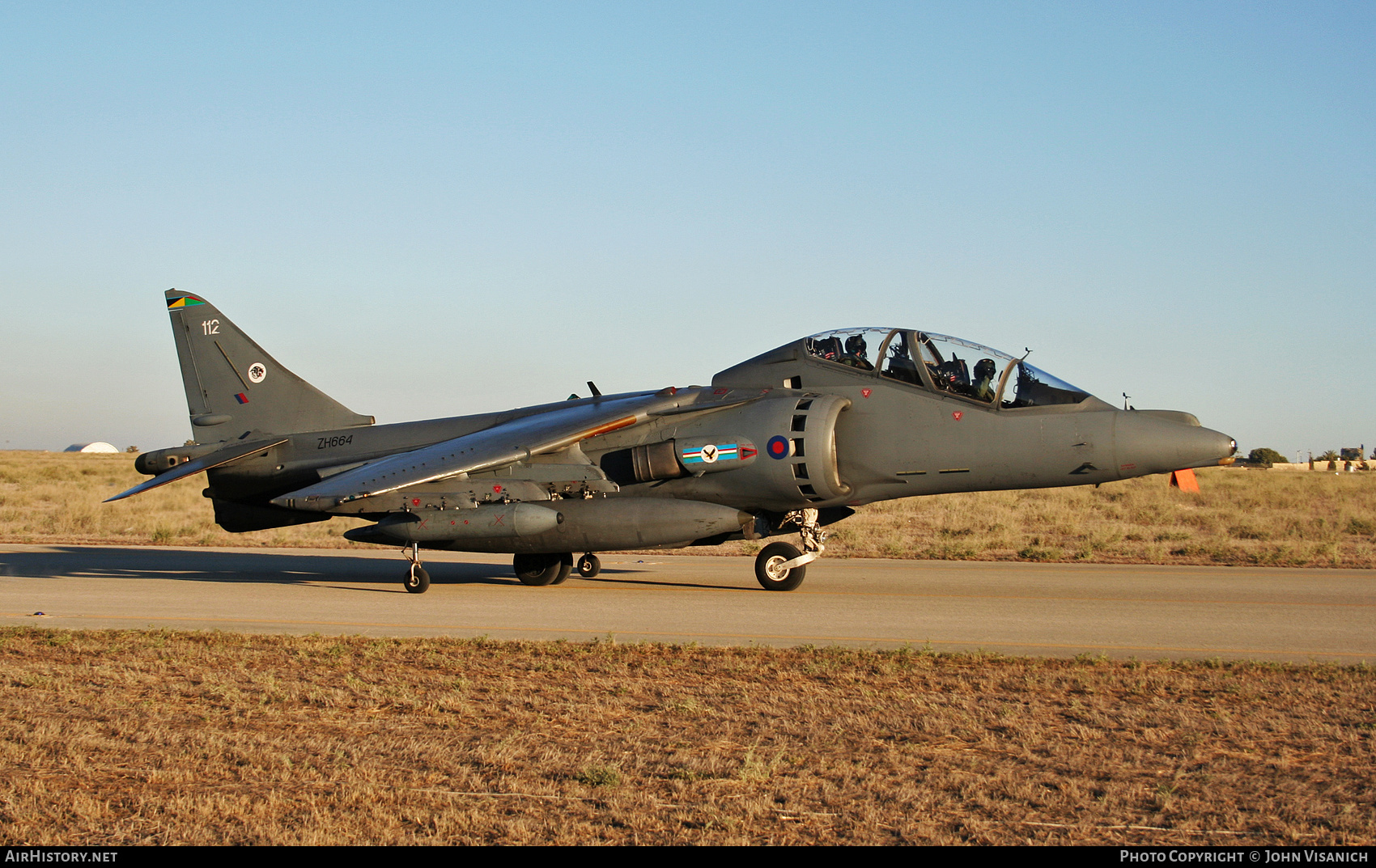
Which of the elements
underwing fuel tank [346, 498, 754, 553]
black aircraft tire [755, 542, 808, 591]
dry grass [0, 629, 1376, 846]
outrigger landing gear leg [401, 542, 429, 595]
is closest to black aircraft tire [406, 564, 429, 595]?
outrigger landing gear leg [401, 542, 429, 595]

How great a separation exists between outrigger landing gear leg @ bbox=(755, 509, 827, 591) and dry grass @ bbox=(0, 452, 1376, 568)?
6.34 m

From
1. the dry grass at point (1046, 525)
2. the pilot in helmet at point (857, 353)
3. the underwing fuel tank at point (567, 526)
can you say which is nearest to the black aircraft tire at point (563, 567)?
the underwing fuel tank at point (567, 526)

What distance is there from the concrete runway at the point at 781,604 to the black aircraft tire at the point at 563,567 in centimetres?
43

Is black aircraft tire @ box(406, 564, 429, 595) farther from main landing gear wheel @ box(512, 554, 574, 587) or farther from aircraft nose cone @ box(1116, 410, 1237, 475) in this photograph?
aircraft nose cone @ box(1116, 410, 1237, 475)

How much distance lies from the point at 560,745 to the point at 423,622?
608cm

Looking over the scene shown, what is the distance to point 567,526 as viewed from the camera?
14273mm

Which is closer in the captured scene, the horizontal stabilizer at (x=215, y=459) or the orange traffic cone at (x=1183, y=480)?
the orange traffic cone at (x=1183, y=480)

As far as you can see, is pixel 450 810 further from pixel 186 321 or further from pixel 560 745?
pixel 186 321

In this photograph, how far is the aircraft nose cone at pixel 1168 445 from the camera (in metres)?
12.8

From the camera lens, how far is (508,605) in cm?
1368

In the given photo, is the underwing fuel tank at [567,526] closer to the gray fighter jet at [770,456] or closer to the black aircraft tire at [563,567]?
the gray fighter jet at [770,456]

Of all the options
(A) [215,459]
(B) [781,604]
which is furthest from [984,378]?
(A) [215,459]

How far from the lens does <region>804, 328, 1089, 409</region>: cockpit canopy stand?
13680 mm
